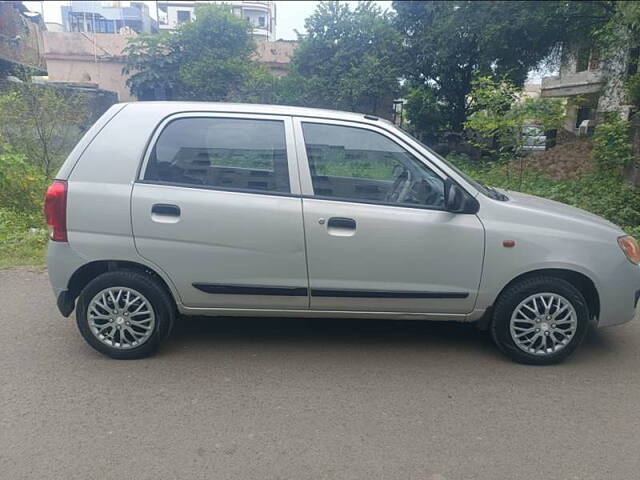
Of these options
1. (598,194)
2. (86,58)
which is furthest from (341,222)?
(86,58)

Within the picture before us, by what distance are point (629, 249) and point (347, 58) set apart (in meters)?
19.3

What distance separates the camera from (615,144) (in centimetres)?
933

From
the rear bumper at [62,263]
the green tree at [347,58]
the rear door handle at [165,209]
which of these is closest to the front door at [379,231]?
the rear door handle at [165,209]

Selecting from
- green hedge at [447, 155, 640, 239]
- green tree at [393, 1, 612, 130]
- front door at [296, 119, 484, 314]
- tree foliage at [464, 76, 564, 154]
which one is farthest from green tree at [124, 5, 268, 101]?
front door at [296, 119, 484, 314]

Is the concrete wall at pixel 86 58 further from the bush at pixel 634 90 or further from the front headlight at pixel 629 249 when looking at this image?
the front headlight at pixel 629 249

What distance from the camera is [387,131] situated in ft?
12.4

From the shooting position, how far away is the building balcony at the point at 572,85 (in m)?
23.7

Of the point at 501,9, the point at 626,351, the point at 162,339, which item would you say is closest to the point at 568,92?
the point at 501,9

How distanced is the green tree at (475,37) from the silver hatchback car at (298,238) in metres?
11.0

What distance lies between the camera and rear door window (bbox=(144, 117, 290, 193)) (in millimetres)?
3676

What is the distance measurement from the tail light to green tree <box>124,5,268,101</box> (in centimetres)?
2133

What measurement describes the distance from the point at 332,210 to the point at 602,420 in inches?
83.4

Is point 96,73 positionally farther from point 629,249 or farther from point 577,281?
point 629,249

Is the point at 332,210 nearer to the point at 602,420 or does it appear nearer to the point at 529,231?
the point at 529,231
